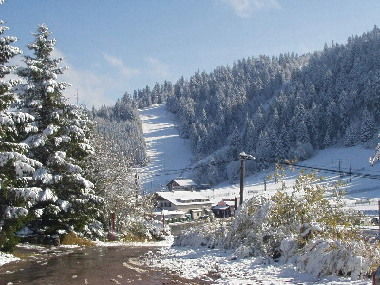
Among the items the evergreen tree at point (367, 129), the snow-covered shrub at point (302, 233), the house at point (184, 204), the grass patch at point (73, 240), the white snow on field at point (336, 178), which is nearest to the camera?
the snow-covered shrub at point (302, 233)

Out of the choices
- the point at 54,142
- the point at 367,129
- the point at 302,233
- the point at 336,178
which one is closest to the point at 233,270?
the point at 302,233

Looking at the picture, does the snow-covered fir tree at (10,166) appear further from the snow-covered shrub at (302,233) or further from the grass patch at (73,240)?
the snow-covered shrub at (302,233)

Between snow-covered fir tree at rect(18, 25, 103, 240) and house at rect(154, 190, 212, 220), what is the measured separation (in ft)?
242

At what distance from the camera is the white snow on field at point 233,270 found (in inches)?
473

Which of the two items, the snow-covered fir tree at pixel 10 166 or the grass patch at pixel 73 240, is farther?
the grass patch at pixel 73 240

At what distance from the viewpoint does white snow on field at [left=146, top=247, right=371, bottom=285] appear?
12016 mm

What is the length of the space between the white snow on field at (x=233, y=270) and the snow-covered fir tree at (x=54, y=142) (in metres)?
8.41

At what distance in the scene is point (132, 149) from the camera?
197 meters

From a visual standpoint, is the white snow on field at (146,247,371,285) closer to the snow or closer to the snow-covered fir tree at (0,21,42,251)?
the snow-covered fir tree at (0,21,42,251)

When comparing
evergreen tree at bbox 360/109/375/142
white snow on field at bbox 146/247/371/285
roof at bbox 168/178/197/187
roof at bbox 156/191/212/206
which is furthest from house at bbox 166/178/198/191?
white snow on field at bbox 146/247/371/285

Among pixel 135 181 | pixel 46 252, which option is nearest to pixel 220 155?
pixel 135 181

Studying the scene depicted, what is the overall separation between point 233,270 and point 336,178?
11686 cm

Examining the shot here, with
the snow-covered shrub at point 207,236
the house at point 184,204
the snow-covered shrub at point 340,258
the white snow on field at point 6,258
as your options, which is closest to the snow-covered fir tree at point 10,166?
the white snow on field at point 6,258

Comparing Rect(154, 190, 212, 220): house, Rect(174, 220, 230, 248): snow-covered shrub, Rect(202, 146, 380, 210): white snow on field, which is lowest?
Rect(154, 190, 212, 220): house
